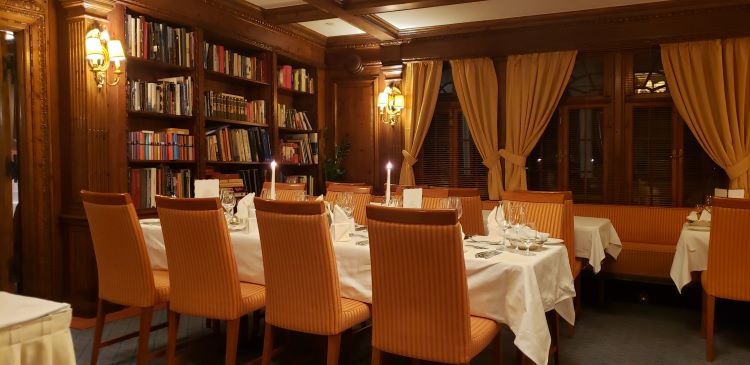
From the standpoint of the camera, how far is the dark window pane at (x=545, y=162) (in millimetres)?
5961

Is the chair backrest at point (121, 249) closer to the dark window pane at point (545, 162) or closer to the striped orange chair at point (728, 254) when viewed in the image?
the striped orange chair at point (728, 254)

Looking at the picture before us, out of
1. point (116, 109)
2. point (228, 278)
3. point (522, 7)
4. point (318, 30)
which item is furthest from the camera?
point (318, 30)

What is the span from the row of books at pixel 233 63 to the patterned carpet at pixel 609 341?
2293mm

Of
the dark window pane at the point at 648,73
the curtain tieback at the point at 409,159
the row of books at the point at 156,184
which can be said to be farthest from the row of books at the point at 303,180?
the dark window pane at the point at 648,73

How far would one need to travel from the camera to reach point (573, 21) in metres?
5.70

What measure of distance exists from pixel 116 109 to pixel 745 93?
5361 millimetres

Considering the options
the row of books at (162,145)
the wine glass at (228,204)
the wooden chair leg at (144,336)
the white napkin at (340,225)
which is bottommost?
the wooden chair leg at (144,336)

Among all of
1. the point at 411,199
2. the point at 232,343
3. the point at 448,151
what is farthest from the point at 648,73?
the point at 232,343

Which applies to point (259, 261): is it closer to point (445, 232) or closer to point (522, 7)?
point (445, 232)

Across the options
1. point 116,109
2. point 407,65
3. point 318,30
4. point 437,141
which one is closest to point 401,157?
point 437,141

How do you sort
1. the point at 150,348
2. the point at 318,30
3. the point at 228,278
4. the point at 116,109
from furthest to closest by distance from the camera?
1. the point at 318,30
2. the point at 116,109
3. the point at 150,348
4. the point at 228,278

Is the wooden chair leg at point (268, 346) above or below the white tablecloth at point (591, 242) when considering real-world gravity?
below

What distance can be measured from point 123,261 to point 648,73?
5.04 meters

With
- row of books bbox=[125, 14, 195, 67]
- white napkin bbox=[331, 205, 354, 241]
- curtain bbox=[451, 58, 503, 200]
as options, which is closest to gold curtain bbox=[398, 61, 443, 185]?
curtain bbox=[451, 58, 503, 200]
